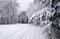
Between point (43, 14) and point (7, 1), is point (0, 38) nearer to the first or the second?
point (43, 14)

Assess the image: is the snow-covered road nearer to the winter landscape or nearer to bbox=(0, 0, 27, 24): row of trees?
the winter landscape

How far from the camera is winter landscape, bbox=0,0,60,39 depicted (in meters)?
3.15

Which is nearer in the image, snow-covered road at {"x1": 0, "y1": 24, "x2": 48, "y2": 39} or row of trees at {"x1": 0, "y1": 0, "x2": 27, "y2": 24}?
snow-covered road at {"x1": 0, "y1": 24, "x2": 48, "y2": 39}

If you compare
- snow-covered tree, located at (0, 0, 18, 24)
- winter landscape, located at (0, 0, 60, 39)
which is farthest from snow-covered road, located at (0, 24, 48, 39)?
snow-covered tree, located at (0, 0, 18, 24)

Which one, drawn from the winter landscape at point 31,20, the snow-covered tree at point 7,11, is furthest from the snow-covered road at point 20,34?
the snow-covered tree at point 7,11

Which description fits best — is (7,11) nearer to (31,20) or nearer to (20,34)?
(20,34)

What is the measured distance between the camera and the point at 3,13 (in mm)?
17328

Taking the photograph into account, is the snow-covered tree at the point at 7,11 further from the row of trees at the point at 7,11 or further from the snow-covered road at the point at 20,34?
the snow-covered road at the point at 20,34

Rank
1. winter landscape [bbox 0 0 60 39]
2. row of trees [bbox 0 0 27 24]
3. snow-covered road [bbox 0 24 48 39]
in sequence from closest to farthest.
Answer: winter landscape [bbox 0 0 60 39] → snow-covered road [bbox 0 24 48 39] → row of trees [bbox 0 0 27 24]

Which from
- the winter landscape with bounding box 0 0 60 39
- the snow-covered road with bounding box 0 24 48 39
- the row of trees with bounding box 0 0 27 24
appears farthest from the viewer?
the row of trees with bounding box 0 0 27 24

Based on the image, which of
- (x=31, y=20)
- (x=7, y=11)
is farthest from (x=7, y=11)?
(x=31, y=20)

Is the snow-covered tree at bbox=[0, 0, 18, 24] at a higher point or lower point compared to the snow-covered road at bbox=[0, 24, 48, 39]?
higher

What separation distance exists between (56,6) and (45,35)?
4.95ft

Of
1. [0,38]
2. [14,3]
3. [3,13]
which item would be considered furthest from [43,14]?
[14,3]
